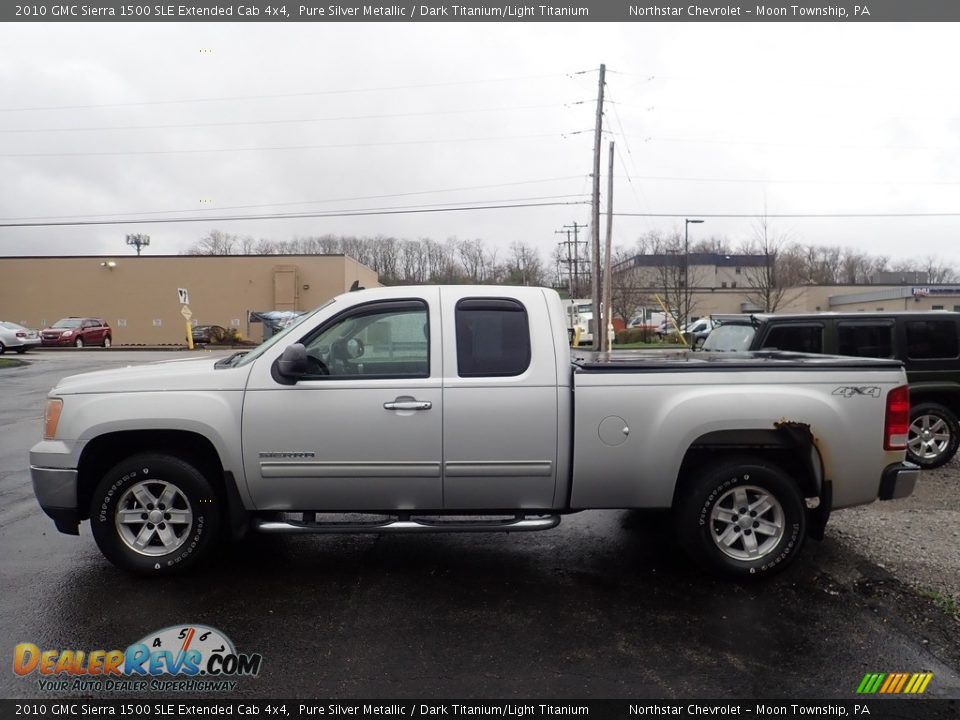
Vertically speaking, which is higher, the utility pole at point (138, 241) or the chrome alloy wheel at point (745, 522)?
the utility pole at point (138, 241)

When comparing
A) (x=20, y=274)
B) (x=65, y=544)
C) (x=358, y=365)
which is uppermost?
(x=20, y=274)

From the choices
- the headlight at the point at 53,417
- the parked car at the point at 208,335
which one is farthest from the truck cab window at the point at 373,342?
the parked car at the point at 208,335

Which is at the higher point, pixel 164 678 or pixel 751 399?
pixel 751 399

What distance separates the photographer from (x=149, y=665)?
3268 millimetres

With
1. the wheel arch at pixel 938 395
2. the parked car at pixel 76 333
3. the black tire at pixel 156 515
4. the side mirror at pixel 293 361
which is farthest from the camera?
the parked car at pixel 76 333

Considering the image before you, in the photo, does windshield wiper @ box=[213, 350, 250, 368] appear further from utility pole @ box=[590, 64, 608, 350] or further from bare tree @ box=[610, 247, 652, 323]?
bare tree @ box=[610, 247, 652, 323]

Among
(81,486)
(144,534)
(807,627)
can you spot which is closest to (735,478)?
(807,627)

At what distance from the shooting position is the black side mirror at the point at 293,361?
3934 mm

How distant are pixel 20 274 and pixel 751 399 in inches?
2122

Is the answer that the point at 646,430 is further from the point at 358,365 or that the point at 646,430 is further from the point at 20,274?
the point at 20,274

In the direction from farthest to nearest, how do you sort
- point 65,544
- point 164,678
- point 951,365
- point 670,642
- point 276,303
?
point 276,303 → point 951,365 → point 65,544 → point 670,642 → point 164,678

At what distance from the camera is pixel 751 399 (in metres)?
4.07

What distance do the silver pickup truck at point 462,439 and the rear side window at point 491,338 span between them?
0.05ft

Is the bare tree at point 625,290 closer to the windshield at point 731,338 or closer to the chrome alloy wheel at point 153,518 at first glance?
the windshield at point 731,338
